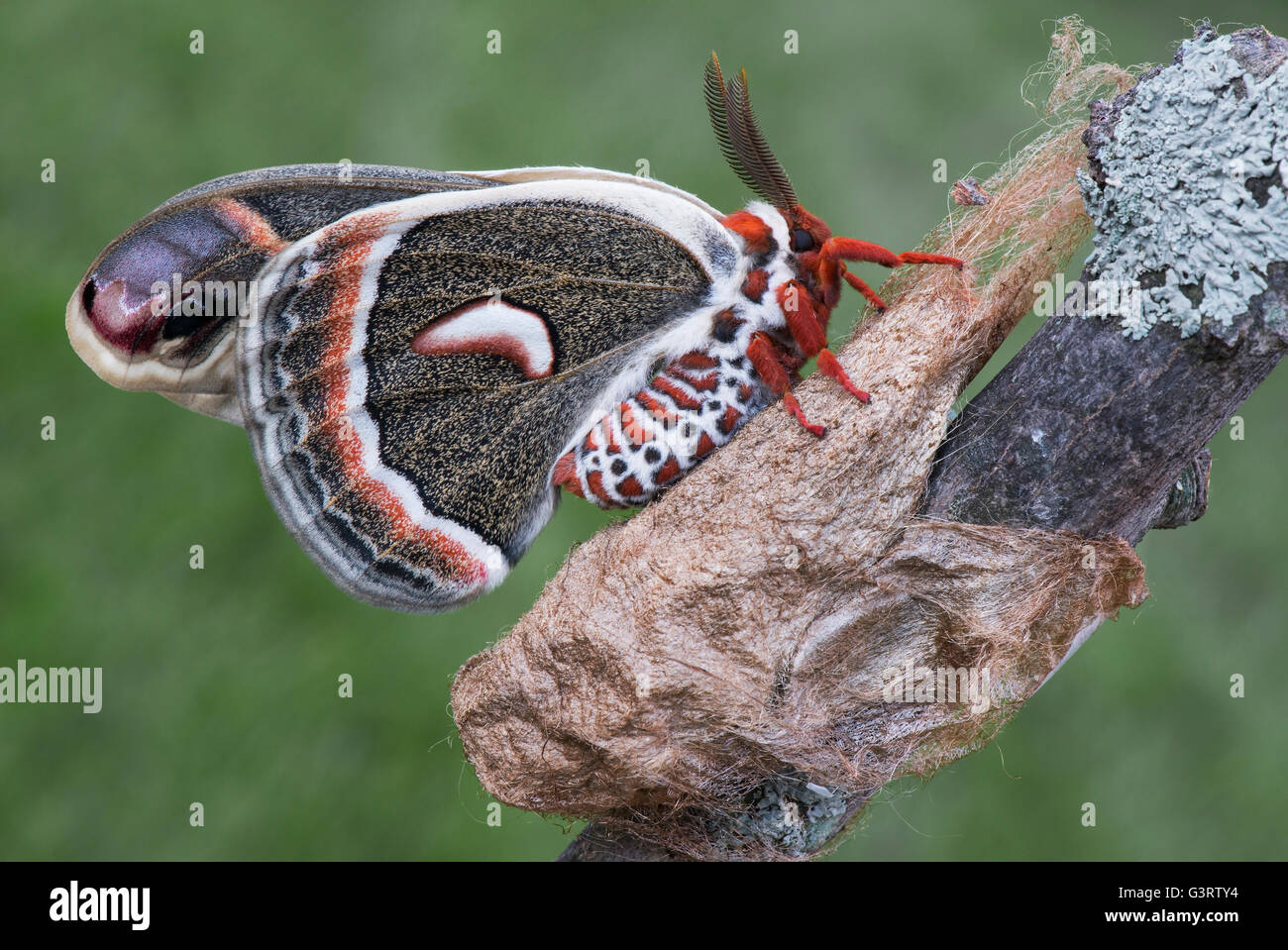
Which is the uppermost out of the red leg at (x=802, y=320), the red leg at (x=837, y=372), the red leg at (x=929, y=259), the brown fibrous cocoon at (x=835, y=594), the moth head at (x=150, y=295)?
the moth head at (x=150, y=295)

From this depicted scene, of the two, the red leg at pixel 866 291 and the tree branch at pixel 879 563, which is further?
the red leg at pixel 866 291

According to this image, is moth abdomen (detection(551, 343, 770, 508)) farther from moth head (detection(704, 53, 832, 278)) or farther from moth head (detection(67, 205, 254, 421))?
moth head (detection(67, 205, 254, 421))

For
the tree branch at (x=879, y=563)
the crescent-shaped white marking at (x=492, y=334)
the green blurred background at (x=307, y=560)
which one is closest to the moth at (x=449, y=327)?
the crescent-shaped white marking at (x=492, y=334)

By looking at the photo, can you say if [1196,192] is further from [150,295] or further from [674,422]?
[150,295]

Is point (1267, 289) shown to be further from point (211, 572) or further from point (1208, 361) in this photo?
point (211, 572)

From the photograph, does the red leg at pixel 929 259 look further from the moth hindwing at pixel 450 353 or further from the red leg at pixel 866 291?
the moth hindwing at pixel 450 353

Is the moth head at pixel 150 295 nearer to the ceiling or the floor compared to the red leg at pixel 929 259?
nearer to the ceiling

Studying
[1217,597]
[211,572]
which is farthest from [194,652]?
[1217,597]

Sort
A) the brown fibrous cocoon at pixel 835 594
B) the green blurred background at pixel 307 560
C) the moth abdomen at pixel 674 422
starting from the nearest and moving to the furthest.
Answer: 1. the brown fibrous cocoon at pixel 835 594
2. the moth abdomen at pixel 674 422
3. the green blurred background at pixel 307 560
